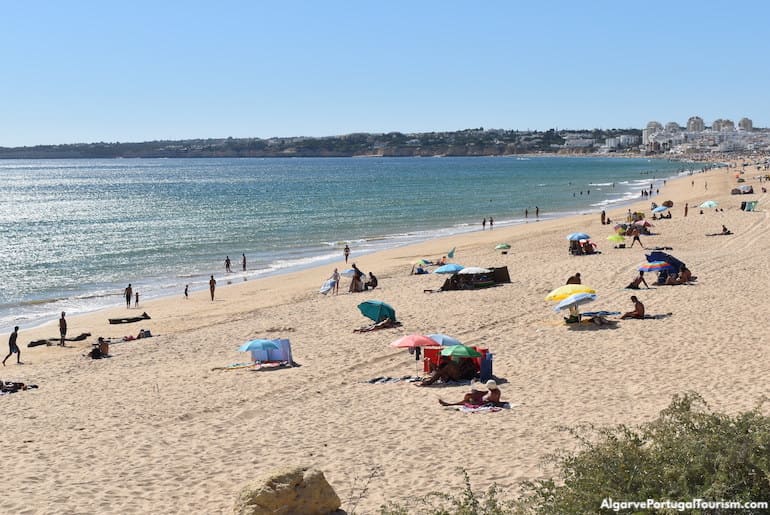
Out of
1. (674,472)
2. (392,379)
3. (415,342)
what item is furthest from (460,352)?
(674,472)

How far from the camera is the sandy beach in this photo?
992cm

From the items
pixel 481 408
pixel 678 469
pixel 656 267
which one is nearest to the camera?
pixel 678 469

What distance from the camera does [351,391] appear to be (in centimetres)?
1400

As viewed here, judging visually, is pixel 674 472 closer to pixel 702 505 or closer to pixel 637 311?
pixel 702 505

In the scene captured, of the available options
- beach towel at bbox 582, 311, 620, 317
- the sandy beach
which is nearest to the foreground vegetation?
the sandy beach

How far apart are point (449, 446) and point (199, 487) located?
3.42 metres

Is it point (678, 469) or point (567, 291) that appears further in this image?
point (567, 291)

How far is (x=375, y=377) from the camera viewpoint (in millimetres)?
14938

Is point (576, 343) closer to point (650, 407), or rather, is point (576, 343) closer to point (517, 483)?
point (650, 407)

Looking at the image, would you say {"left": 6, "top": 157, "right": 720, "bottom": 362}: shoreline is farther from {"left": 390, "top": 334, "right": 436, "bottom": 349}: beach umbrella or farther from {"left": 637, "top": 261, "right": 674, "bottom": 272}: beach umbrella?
{"left": 637, "top": 261, "right": 674, "bottom": 272}: beach umbrella

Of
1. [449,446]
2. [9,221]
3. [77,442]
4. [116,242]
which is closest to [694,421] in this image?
[449,446]

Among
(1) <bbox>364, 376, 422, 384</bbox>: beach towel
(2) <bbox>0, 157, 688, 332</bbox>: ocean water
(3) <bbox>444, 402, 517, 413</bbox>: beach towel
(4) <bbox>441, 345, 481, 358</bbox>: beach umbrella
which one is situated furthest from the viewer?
(2) <bbox>0, 157, 688, 332</bbox>: ocean water

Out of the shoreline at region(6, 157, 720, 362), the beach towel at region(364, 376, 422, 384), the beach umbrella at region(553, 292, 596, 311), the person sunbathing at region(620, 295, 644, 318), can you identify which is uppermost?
the beach umbrella at region(553, 292, 596, 311)

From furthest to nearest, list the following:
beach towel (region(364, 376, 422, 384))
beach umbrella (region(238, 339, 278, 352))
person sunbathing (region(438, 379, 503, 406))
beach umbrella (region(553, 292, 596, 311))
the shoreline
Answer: the shoreline, beach umbrella (region(553, 292, 596, 311)), beach umbrella (region(238, 339, 278, 352)), beach towel (region(364, 376, 422, 384)), person sunbathing (region(438, 379, 503, 406))
